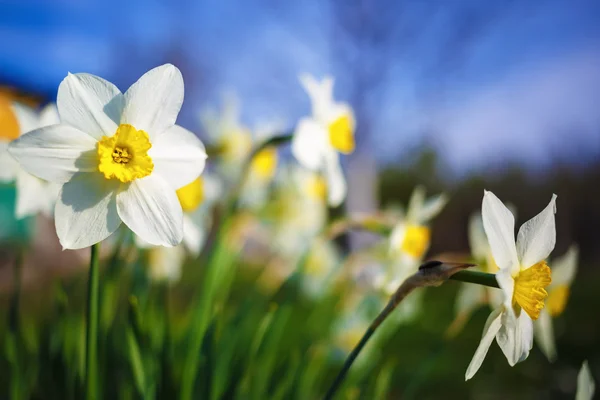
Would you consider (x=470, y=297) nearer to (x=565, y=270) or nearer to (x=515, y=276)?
(x=565, y=270)

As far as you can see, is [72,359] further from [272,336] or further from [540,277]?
[540,277]

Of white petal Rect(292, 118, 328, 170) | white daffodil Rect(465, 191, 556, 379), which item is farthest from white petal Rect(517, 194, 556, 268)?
white petal Rect(292, 118, 328, 170)

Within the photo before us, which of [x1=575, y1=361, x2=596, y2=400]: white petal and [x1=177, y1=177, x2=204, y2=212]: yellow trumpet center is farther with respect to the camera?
[x1=177, y1=177, x2=204, y2=212]: yellow trumpet center

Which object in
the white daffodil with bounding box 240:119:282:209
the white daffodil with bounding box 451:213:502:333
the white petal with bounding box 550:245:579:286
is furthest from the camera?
the white daffodil with bounding box 240:119:282:209

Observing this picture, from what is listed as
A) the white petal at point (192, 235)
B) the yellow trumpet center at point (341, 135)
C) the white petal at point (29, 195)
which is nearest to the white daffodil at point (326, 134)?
the yellow trumpet center at point (341, 135)

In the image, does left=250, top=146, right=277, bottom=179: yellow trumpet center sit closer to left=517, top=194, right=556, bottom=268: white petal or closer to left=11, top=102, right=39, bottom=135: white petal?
left=11, top=102, right=39, bottom=135: white petal

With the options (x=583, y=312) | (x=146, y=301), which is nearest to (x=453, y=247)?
(x=583, y=312)

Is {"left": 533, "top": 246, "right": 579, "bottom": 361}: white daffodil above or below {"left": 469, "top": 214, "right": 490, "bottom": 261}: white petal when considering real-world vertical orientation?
below
